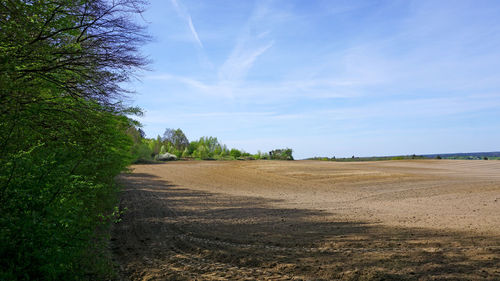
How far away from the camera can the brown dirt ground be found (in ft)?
16.4

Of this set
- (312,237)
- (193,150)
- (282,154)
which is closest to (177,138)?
(193,150)

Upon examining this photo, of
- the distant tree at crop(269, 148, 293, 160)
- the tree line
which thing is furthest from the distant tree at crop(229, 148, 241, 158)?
the distant tree at crop(269, 148, 293, 160)

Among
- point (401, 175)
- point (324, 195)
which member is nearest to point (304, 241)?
point (324, 195)

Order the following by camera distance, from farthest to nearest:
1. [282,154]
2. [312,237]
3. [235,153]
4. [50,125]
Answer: [235,153], [282,154], [312,237], [50,125]

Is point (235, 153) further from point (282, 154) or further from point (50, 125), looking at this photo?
point (50, 125)

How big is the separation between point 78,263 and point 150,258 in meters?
1.26

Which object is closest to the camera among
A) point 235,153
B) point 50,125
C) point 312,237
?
point 50,125

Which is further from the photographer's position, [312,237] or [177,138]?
[177,138]

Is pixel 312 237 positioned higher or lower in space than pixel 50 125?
lower

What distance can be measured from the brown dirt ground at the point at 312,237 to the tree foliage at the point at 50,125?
1.39m

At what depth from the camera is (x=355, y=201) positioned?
13125mm

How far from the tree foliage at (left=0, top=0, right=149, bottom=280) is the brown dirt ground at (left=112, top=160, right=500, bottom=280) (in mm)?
1394

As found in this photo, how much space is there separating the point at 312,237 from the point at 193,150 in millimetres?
48544

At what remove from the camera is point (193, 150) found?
178 ft
